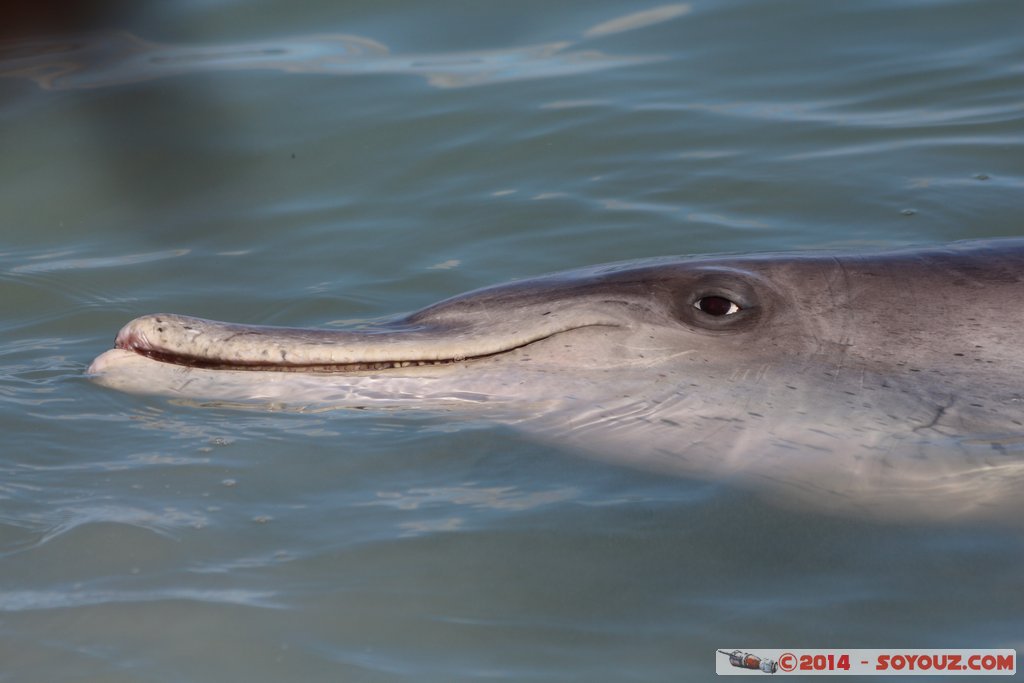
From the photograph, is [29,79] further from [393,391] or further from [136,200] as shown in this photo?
[393,391]

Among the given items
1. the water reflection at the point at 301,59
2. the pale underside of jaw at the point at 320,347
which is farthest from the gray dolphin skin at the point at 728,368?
the water reflection at the point at 301,59

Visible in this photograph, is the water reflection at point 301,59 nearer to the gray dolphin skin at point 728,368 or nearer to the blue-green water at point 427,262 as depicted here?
the blue-green water at point 427,262

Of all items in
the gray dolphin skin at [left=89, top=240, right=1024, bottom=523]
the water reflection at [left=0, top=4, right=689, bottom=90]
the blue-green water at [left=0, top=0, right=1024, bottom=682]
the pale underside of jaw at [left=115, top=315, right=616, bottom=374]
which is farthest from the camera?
the water reflection at [left=0, top=4, right=689, bottom=90]

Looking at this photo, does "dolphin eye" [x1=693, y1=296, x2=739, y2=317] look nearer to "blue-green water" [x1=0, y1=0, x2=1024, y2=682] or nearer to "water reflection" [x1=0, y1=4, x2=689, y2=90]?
"blue-green water" [x1=0, y1=0, x2=1024, y2=682]

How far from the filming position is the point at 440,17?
13.0m

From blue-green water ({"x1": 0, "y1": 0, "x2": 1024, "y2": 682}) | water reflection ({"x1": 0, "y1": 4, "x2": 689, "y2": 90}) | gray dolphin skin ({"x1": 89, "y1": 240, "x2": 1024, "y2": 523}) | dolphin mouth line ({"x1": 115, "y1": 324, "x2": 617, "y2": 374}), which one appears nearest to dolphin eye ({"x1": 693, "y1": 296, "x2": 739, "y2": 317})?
gray dolphin skin ({"x1": 89, "y1": 240, "x2": 1024, "y2": 523})

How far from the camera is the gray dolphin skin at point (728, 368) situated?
17.0 ft

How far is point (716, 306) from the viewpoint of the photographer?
578cm

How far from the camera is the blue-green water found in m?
4.33

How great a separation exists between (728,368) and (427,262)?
334 centimetres

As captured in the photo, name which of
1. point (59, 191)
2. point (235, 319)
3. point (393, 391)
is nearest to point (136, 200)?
point (59, 191)

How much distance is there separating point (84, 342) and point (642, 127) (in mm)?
4944

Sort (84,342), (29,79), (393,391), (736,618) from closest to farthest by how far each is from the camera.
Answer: (736,618) < (393,391) < (84,342) < (29,79)

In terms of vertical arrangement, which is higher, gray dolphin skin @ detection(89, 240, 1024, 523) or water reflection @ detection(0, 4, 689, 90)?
Answer: water reflection @ detection(0, 4, 689, 90)
